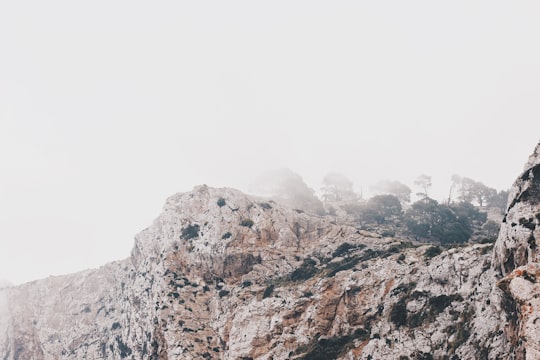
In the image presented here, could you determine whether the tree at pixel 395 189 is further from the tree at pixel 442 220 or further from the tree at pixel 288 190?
the tree at pixel 288 190

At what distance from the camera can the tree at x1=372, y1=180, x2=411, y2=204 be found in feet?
590

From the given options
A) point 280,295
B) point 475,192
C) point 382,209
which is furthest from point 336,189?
point 280,295

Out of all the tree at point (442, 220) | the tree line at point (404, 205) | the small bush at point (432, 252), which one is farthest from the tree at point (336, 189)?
the small bush at point (432, 252)

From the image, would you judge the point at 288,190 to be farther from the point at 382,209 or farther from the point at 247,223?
the point at 247,223

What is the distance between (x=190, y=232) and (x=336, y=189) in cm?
9565

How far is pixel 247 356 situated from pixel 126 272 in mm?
53292

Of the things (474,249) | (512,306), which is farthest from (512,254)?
(474,249)

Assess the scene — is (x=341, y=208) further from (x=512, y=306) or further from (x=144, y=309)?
(x=512, y=306)

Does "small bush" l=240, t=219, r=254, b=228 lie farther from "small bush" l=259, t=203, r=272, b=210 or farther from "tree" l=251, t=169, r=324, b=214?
"tree" l=251, t=169, r=324, b=214

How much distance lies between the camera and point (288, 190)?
164 meters

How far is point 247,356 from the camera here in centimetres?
7631

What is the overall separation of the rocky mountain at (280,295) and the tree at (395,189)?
268ft

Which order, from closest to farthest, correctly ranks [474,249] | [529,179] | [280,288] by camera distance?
[529,179] → [474,249] → [280,288]

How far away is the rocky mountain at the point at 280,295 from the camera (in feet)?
166
